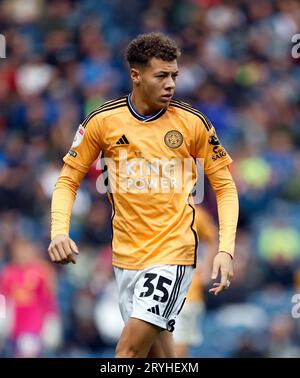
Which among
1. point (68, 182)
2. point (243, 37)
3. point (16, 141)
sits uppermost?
point (243, 37)

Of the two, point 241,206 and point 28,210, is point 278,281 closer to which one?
point 241,206

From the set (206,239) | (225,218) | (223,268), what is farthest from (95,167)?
(223,268)

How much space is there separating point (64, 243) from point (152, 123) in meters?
1.01

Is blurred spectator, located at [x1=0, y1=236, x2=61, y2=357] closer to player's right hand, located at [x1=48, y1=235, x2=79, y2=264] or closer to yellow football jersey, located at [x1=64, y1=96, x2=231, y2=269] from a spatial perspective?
yellow football jersey, located at [x1=64, y1=96, x2=231, y2=269]

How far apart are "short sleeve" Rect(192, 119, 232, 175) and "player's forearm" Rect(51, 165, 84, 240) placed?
0.81 meters

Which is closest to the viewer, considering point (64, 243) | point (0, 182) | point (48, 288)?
point (64, 243)

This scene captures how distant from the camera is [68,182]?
25.2 feet

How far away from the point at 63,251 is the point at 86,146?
81cm

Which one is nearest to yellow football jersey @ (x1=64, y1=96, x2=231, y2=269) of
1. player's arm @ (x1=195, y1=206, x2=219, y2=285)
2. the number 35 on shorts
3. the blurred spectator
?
the number 35 on shorts

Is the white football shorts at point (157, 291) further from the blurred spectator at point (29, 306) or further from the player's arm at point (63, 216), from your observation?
the blurred spectator at point (29, 306)

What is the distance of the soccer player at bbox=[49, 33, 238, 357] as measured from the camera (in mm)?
7402

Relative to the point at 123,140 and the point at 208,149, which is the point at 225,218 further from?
the point at 123,140

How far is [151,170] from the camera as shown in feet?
24.6

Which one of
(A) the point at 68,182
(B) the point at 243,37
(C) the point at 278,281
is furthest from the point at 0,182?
(A) the point at 68,182
